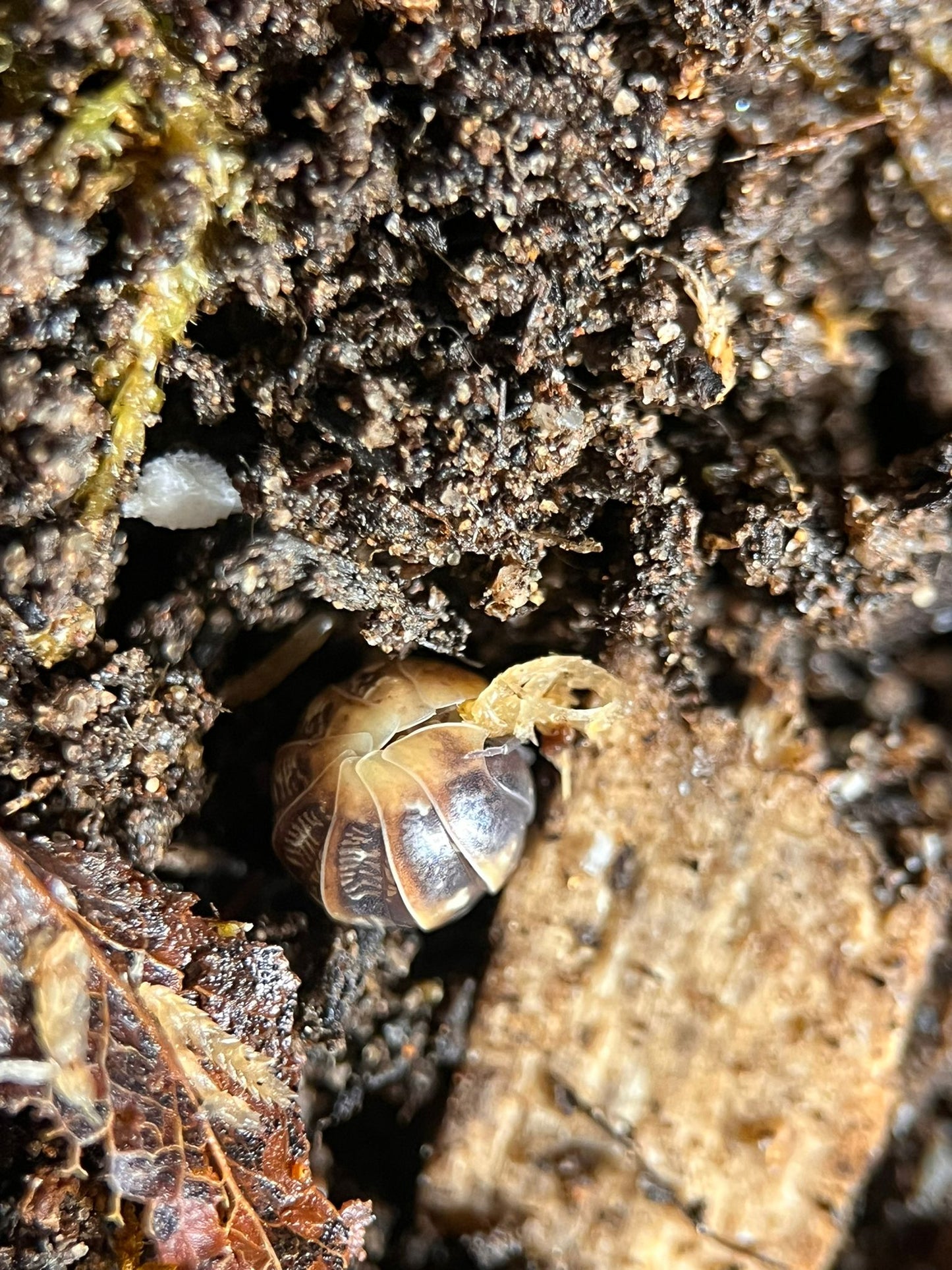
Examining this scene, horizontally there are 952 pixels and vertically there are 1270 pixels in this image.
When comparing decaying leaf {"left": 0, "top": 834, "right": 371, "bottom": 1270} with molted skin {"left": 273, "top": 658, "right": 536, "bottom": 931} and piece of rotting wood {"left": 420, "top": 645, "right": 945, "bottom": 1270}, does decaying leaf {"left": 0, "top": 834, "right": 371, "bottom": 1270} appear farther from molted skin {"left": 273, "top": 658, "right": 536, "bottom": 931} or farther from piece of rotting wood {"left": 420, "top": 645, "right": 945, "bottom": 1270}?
piece of rotting wood {"left": 420, "top": 645, "right": 945, "bottom": 1270}

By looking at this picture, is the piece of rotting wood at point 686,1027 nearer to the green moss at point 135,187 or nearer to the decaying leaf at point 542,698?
the decaying leaf at point 542,698

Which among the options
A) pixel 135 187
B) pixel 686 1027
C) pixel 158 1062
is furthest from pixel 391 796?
pixel 135 187

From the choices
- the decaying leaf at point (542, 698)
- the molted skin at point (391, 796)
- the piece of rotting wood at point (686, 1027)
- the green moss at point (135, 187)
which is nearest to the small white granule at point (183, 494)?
the green moss at point (135, 187)

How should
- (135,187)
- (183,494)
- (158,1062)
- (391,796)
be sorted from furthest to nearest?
1. (391,796)
2. (183,494)
3. (158,1062)
4. (135,187)

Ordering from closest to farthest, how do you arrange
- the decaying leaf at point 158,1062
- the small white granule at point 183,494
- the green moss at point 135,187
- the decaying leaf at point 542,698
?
the green moss at point 135,187, the decaying leaf at point 158,1062, the small white granule at point 183,494, the decaying leaf at point 542,698

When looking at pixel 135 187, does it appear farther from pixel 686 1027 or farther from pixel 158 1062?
pixel 686 1027

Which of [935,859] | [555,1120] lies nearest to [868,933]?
[935,859]

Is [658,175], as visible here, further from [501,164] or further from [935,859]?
[935,859]

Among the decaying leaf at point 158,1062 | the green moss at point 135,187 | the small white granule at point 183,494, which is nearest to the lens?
the green moss at point 135,187
